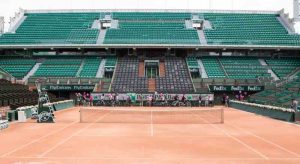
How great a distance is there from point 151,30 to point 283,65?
23.5 m

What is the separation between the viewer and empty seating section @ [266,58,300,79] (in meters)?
62.5

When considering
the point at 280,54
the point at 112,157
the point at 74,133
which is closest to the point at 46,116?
the point at 74,133

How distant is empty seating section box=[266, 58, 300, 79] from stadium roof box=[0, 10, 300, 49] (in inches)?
115

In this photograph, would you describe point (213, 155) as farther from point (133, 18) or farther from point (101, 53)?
point (133, 18)

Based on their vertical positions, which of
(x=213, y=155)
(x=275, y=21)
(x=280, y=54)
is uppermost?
(x=275, y=21)

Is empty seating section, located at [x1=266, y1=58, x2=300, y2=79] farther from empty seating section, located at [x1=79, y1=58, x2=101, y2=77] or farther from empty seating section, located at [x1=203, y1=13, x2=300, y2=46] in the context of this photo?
empty seating section, located at [x1=79, y1=58, x2=101, y2=77]

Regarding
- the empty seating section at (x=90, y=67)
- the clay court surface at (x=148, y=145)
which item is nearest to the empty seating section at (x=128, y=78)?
the empty seating section at (x=90, y=67)

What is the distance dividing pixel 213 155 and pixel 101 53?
56.7 m

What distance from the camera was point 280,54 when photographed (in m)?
68.8

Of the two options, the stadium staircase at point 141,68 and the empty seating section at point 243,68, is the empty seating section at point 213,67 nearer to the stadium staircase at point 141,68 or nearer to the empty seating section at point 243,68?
the empty seating section at point 243,68

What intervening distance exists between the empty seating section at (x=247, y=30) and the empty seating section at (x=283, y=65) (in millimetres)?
3023

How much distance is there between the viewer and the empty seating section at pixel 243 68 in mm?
61281

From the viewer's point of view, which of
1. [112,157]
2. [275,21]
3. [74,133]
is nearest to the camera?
[112,157]

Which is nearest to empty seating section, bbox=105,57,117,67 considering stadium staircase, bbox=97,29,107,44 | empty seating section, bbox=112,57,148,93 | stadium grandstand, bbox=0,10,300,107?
stadium grandstand, bbox=0,10,300,107
